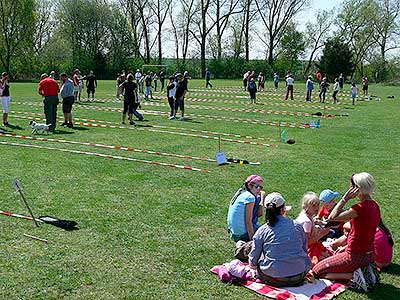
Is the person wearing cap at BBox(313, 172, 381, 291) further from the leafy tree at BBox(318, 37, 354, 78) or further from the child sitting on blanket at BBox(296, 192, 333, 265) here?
the leafy tree at BBox(318, 37, 354, 78)

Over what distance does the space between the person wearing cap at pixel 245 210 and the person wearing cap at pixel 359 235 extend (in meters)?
1.19

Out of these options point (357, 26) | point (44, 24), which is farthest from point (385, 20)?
point (44, 24)

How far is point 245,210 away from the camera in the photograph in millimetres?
6695

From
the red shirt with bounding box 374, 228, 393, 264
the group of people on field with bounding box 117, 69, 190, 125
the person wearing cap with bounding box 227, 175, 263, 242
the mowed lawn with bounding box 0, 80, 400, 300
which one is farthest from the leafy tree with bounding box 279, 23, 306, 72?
the red shirt with bounding box 374, 228, 393, 264

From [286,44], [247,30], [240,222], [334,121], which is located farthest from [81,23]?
[240,222]

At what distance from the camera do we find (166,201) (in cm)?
901

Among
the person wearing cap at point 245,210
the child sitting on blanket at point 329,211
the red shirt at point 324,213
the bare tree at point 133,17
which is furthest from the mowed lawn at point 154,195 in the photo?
the bare tree at point 133,17

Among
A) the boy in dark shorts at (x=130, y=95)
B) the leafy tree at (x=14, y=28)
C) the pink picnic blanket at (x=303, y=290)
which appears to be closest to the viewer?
the pink picnic blanket at (x=303, y=290)

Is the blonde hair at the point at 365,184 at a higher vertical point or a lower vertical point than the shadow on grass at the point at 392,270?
higher

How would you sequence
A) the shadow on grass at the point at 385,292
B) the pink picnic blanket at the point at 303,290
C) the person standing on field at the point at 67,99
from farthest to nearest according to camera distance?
1. the person standing on field at the point at 67,99
2. the shadow on grass at the point at 385,292
3. the pink picnic blanket at the point at 303,290

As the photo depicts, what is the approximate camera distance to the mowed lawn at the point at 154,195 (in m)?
5.78

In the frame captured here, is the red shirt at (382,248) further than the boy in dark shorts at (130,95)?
No

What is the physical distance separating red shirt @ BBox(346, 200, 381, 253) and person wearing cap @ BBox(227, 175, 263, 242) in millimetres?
1346

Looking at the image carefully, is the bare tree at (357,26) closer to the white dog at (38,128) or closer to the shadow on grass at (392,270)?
the white dog at (38,128)
